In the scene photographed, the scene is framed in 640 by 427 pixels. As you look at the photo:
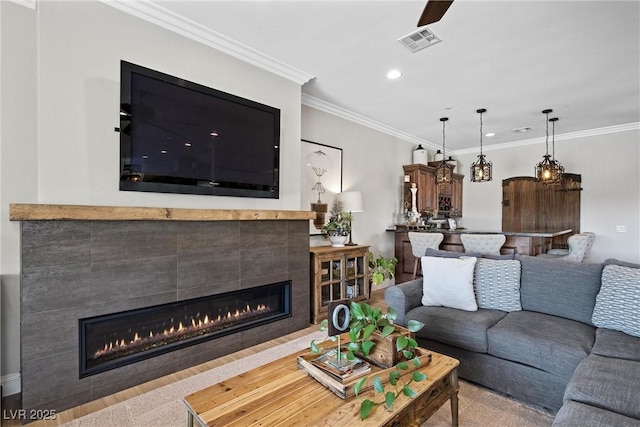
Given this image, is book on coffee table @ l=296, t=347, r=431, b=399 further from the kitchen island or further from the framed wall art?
the kitchen island

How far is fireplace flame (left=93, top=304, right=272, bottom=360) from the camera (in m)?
2.21

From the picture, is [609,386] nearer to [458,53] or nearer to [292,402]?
[292,402]

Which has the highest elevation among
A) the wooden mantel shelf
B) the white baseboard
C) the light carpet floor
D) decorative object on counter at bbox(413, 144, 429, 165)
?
decorative object on counter at bbox(413, 144, 429, 165)

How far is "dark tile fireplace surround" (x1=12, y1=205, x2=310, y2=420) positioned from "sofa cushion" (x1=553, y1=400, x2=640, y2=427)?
7.48ft

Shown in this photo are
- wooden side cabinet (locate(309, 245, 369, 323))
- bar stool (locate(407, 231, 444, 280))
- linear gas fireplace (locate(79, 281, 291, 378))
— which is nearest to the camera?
linear gas fireplace (locate(79, 281, 291, 378))

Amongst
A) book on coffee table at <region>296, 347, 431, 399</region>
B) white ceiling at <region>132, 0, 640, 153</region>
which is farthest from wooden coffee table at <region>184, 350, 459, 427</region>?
white ceiling at <region>132, 0, 640, 153</region>

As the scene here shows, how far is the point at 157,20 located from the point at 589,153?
6672 millimetres

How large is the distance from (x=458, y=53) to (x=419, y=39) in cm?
51

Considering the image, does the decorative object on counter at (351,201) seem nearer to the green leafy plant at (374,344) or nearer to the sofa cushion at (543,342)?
the sofa cushion at (543,342)

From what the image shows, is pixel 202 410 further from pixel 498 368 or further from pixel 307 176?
pixel 307 176

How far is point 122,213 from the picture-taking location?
2.11 meters

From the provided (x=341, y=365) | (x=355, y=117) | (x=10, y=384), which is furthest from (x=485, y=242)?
(x=10, y=384)

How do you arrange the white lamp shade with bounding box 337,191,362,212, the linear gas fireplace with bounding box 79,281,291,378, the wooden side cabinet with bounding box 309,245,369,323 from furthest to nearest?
1. the white lamp shade with bounding box 337,191,362,212
2. the wooden side cabinet with bounding box 309,245,369,323
3. the linear gas fireplace with bounding box 79,281,291,378

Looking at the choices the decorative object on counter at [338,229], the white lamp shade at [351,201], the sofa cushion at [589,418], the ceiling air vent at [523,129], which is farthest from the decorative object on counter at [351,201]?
the ceiling air vent at [523,129]
